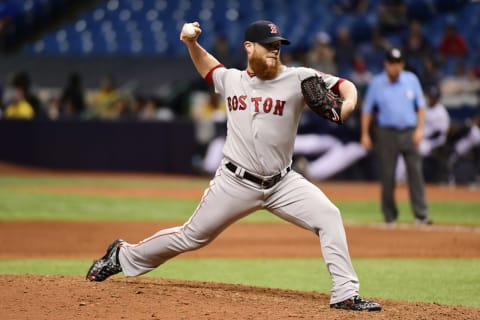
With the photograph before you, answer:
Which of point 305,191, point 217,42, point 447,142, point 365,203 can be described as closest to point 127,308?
point 305,191

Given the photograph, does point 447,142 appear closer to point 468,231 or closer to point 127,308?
point 468,231

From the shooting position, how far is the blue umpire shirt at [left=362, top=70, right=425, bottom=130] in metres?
12.5

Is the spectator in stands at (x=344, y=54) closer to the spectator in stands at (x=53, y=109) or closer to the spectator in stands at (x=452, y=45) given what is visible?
the spectator in stands at (x=452, y=45)

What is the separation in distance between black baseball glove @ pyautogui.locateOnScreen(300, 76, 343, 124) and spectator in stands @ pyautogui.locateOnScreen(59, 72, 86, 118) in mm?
17076

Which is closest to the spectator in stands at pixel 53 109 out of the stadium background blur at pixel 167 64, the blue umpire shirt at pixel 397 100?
the stadium background blur at pixel 167 64

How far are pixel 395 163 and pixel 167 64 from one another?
1335 cm

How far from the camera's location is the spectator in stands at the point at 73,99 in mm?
22984

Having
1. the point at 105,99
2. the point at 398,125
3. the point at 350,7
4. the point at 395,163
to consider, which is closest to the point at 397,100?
the point at 398,125

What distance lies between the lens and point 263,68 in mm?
6438

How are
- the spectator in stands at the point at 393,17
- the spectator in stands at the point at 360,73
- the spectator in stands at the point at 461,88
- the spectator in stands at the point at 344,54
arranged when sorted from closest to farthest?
the spectator in stands at the point at 461,88
the spectator in stands at the point at 360,73
the spectator in stands at the point at 344,54
the spectator in stands at the point at 393,17

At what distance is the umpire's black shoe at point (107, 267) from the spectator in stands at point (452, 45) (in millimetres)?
14800

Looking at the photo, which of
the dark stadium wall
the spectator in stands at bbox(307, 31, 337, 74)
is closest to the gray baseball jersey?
the spectator in stands at bbox(307, 31, 337, 74)

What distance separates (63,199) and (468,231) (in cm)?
732

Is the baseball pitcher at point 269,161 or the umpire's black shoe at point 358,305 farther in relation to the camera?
the baseball pitcher at point 269,161
